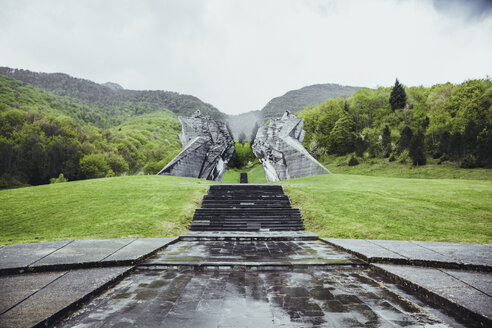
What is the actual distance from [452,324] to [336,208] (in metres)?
7.50

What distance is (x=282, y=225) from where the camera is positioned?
8.93 meters

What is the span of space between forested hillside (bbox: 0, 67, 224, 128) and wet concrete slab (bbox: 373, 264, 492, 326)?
95.1 meters

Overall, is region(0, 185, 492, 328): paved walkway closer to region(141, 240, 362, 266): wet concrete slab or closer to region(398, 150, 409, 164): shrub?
region(141, 240, 362, 266): wet concrete slab

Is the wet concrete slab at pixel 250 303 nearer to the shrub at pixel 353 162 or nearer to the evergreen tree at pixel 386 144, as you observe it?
the shrub at pixel 353 162

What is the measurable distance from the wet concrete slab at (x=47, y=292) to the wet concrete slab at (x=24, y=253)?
401 millimetres

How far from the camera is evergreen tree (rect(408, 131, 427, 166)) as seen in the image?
34.2 metres

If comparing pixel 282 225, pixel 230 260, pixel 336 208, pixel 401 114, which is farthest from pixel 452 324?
pixel 401 114

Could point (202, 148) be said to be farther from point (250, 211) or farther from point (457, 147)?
point (457, 147)

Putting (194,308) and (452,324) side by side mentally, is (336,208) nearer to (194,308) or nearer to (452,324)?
(452,324)

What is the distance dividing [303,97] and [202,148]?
389 feet

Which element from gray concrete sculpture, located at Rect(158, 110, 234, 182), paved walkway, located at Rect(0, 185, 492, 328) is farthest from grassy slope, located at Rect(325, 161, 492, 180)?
paved walkway, located at Rect(0, 185, 492, 328)

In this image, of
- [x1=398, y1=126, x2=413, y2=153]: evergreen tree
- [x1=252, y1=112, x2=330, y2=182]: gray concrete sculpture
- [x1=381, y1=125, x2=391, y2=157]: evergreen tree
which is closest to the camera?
[x1=252, y1=112, x2=330, y2=182]: gray concrete sculpture

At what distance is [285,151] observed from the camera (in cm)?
2439

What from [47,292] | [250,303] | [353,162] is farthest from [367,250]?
[353,162]
